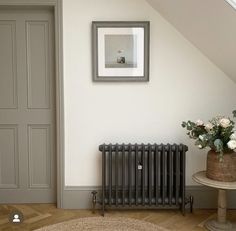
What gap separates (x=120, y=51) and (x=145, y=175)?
1.19 m

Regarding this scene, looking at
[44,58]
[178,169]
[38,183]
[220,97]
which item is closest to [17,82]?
[44,58]

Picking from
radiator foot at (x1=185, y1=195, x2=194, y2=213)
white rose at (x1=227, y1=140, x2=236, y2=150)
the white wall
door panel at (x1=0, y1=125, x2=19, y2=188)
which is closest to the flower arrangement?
white rose at (x1=227, y1=140, x2=236, y2=150)

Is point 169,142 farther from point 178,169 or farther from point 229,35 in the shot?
point 229,35

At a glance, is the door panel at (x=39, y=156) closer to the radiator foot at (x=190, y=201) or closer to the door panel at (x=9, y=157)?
the door panel at (x=9, y=157)

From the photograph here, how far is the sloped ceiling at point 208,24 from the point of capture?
8.20 feet

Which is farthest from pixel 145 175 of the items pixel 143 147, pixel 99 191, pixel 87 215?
pixel 87 215

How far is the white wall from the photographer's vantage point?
129 inches

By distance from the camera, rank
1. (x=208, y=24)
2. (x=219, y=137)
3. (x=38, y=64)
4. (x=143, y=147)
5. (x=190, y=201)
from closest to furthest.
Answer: (x=208, y=24)
(x=219, y=137)
(x=143, y=147)
(x=190, y=201)
(x=38, y=64)

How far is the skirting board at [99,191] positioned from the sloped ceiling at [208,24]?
1.12 m

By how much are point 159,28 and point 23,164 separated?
1911 millimetres

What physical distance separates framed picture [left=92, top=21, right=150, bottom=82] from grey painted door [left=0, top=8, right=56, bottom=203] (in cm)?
50

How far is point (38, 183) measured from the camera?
3.59 m

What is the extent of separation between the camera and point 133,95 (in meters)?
3.36

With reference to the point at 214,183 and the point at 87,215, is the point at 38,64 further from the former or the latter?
the point at 214,183
